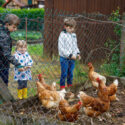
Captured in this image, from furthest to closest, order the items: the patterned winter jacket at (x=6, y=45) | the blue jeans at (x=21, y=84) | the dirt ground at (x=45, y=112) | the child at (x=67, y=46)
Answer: the child at (x=67, y=46) < the blue jeans at (x=21, y=84) < the patterned winter jacket at (x=6, y=45) < the dirt ground at (x=45, y=112)

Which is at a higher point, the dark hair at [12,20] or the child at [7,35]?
the dark hair at [12,20]

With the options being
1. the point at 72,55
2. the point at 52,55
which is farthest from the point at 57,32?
the point at 72,55

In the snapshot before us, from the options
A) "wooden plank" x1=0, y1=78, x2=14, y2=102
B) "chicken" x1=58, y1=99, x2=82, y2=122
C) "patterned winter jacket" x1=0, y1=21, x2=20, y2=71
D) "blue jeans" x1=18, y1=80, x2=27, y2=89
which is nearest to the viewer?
"chicken" x1=58, y1=99, x2=82, y2=122

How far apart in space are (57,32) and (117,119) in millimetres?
4521

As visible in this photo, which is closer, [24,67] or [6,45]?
[6,45]

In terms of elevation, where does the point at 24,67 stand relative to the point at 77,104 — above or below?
above

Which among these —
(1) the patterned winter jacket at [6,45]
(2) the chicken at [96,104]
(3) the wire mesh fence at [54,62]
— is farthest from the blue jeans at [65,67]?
(2) the chicken at [96,104]

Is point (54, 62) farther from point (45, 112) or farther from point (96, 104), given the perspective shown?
point (96, 104)

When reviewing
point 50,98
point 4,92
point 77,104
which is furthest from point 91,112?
point 4,92

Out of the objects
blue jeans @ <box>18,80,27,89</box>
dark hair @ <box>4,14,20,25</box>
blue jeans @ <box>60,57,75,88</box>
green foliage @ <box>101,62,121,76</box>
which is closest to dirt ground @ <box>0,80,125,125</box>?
blue jeans @ <box>18,80,27,89</box>

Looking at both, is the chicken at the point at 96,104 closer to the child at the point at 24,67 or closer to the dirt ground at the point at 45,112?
the dirt ground at the point at 45,112

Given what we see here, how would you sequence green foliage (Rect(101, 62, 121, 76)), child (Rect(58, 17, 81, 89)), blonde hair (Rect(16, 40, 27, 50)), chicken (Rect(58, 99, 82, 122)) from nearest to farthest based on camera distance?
chicken (Rect(58, 99, 82, 122)) → blonde hair (Rect(16, 40, 27, 50)) → child (Rect(58, 17, 81, 89)) → green foliage (Rect(101, 62, 121, 76))

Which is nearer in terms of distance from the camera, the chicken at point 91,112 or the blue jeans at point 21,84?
the chicken at point 91,112

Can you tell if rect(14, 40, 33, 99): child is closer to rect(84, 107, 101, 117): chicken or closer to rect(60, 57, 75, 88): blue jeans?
Result: rect(60, 57, 75, 88): blue jeans
